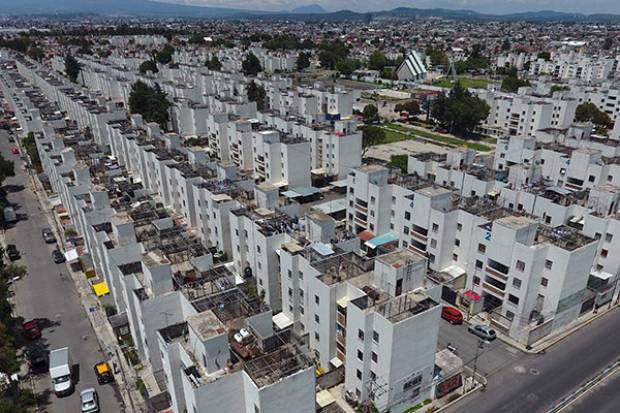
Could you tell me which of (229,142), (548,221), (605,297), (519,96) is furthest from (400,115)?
(605,297)

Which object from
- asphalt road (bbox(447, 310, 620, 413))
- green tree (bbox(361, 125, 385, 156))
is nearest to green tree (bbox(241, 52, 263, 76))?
green tree (bbox(361, 125, 385, 156))

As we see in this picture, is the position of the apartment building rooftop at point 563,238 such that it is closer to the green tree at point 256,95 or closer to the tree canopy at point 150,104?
the tree canopy at point 150,104

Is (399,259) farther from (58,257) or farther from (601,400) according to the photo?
(58,257)

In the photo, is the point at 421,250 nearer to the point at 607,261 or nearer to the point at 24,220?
the point at 607,261

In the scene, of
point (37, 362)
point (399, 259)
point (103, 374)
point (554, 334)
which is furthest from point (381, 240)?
point (37, 362)

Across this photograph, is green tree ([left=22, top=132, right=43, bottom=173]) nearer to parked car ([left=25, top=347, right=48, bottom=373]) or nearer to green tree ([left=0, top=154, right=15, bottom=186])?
green tree ([left=0, top=154, right=15, bottom=186])

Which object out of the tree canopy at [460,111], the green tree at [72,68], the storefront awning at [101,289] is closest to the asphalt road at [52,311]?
the storefront awning at [101,289]

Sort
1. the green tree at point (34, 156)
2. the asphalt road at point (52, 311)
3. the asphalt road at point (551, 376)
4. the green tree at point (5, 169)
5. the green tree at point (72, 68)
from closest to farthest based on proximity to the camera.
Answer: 1. the asphalt road at point (551, 376)
2. the asphalt road at point (52, 311)
3. the green tree at point (5, 169)
4. the green tree at point (34, 156)
5. the green tree at point (72, 68)
